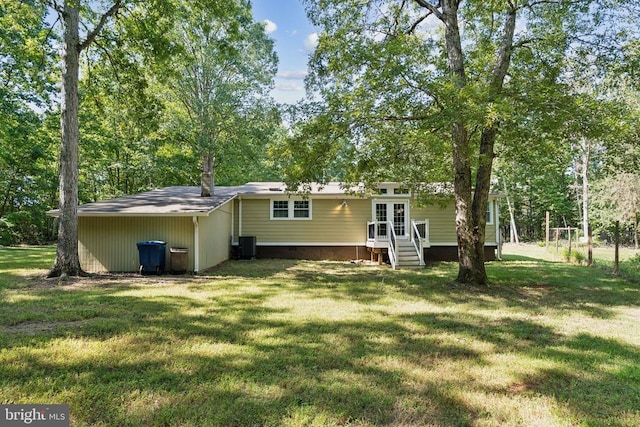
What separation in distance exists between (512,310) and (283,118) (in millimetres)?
6048

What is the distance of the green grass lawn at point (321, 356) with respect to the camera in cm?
275

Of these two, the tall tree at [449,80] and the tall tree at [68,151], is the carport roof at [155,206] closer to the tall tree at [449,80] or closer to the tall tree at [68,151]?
the tall tree at [68,151]

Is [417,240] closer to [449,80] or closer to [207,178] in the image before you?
[449,80]

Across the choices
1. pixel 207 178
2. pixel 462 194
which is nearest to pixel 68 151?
pixel 207 178

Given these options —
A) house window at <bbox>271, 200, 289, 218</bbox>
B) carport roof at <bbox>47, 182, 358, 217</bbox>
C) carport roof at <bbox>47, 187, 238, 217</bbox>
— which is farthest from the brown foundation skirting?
carport roof at <bbox>47, 187, 238, 217</bbox>

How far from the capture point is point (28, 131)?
1789 centimetres

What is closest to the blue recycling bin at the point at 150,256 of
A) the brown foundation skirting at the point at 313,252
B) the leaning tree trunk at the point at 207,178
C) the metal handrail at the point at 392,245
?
the leaning tree trunk at the point at 207,178

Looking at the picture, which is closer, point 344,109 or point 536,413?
point 536,413

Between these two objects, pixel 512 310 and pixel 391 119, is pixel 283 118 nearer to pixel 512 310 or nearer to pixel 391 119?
pixel 391 119

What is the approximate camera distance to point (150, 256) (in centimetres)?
974

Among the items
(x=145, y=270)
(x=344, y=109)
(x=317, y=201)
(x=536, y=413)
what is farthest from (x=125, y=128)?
(x=536, y=413)

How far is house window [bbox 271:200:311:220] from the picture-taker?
45.9ft

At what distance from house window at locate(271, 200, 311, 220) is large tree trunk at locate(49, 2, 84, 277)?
666 cm

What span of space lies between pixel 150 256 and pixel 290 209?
556cm
